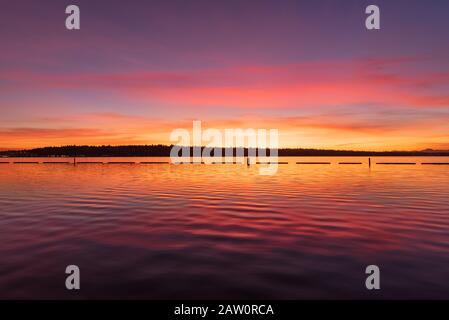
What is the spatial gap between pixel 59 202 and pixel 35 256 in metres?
14.7

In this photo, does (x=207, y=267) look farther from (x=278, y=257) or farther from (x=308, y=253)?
(x=308, y=253)

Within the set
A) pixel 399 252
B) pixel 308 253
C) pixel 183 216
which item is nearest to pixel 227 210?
pixel 183 216

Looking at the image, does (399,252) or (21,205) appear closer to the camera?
(399,252)

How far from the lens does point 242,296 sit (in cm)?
803

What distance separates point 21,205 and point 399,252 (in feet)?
80.3

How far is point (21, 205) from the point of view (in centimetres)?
2334

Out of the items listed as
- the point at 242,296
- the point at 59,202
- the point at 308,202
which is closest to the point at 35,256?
the point at 242,296

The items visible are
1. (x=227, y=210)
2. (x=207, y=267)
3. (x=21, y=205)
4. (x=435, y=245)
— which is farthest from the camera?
(x=21, y=205)

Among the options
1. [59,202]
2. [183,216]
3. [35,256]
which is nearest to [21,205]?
[59,202]
